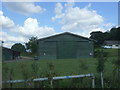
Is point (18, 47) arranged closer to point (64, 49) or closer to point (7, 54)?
point (7, 54)

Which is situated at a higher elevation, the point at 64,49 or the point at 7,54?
the point at 64,49

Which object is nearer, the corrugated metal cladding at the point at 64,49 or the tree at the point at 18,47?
the tree at the point at 18,47

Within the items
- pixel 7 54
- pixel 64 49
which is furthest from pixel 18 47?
pixel 64 49

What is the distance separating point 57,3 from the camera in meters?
3.93

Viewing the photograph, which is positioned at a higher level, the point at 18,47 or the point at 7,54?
the point at 18,47

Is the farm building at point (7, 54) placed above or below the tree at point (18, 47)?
below

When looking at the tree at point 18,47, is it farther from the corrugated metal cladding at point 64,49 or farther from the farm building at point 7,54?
the corrugated metal cladding at point 64,49

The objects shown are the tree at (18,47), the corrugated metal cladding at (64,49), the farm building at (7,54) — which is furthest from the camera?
the corrugated metal cladding at (64,49)

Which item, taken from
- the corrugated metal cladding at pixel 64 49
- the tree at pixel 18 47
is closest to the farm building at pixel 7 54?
the tree at pixel 18 47

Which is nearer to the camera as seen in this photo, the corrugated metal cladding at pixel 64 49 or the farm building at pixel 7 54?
the farm building at pixel 7 54

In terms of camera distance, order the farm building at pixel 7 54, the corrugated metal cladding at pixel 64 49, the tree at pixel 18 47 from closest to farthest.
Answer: the farm building at pixel 7 54, the tree at pixel 18 47, the corrugated metal cladding at pixel 64 49

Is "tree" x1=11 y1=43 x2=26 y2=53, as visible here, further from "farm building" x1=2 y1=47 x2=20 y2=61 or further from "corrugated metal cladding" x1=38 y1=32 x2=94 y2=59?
"corrugated metal cladding" x1=38 y1=32 x2=94 y2=59

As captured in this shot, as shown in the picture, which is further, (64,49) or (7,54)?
(64,49)

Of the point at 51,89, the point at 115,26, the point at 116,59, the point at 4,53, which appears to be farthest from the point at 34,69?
the point at 115,26
